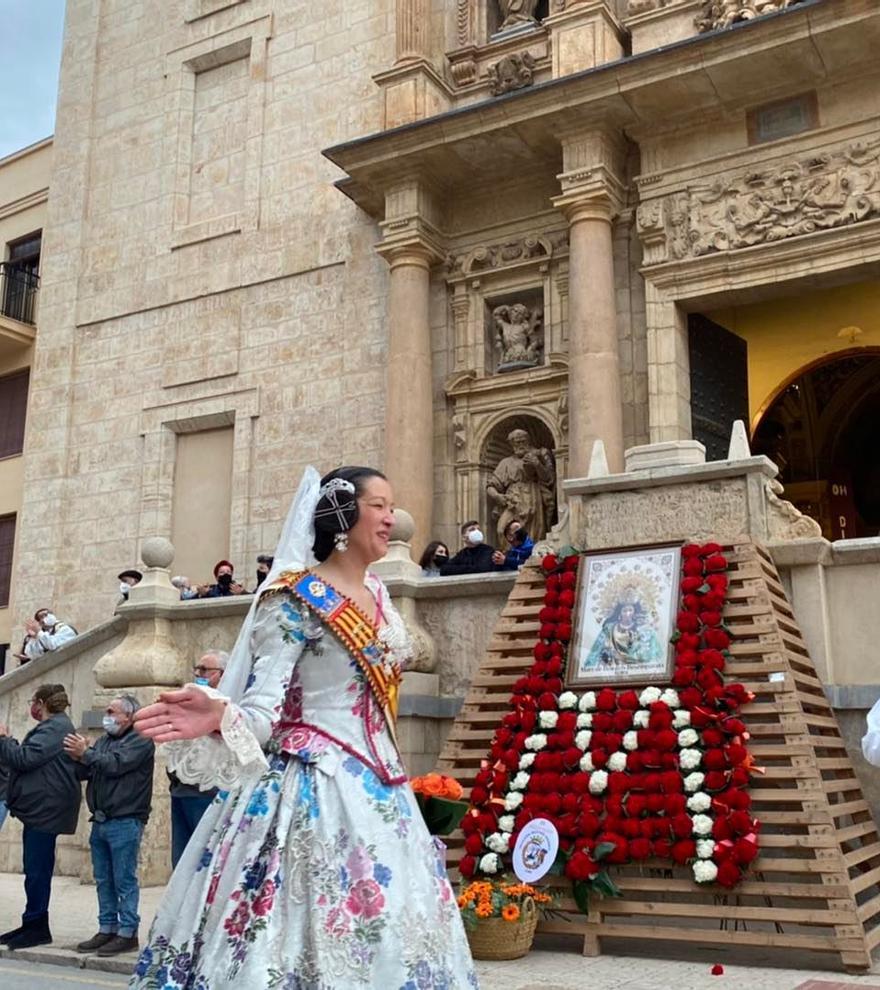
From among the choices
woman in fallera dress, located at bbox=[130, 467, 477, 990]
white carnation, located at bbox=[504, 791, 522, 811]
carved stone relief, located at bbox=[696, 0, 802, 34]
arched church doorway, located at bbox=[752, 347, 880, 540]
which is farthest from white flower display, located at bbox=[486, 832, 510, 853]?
arched church doorway, located at bbox=[752, 347, 880, 540]

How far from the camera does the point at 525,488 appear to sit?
655 inches

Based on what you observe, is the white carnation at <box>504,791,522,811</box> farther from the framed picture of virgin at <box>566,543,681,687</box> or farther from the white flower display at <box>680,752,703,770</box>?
the white flower display at <box>680,752,703,770</box>

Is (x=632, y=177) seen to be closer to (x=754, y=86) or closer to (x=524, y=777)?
(x=754, y=86)

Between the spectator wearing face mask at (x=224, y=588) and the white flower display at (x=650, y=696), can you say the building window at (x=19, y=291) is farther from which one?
the white flower display at (x=650, y=696)

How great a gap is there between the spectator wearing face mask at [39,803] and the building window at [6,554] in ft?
48.9

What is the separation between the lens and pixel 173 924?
375cm

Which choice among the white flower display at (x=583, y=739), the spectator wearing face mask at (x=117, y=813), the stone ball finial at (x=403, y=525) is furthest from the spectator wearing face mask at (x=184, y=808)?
the stone ball finial at (x=403, y=525)

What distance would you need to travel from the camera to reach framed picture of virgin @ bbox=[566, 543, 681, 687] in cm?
848

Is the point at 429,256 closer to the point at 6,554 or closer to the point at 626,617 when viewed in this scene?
the point at 626,617

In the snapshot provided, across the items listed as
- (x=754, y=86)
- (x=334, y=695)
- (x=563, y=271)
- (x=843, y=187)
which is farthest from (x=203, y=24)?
(x=334, y=695)

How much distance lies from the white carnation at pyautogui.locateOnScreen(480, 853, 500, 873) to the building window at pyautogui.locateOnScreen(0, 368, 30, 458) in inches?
719

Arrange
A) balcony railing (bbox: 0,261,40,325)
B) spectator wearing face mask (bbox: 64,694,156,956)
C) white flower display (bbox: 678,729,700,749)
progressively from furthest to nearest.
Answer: balcony railing (bbox: 0,261,40,325) → spectator wearing face mask (bbox: 64,694,156,956) → white flower display (bbox: 678,729,700,749)

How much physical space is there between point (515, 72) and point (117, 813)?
12.7 metres

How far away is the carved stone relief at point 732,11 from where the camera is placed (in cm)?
1502
